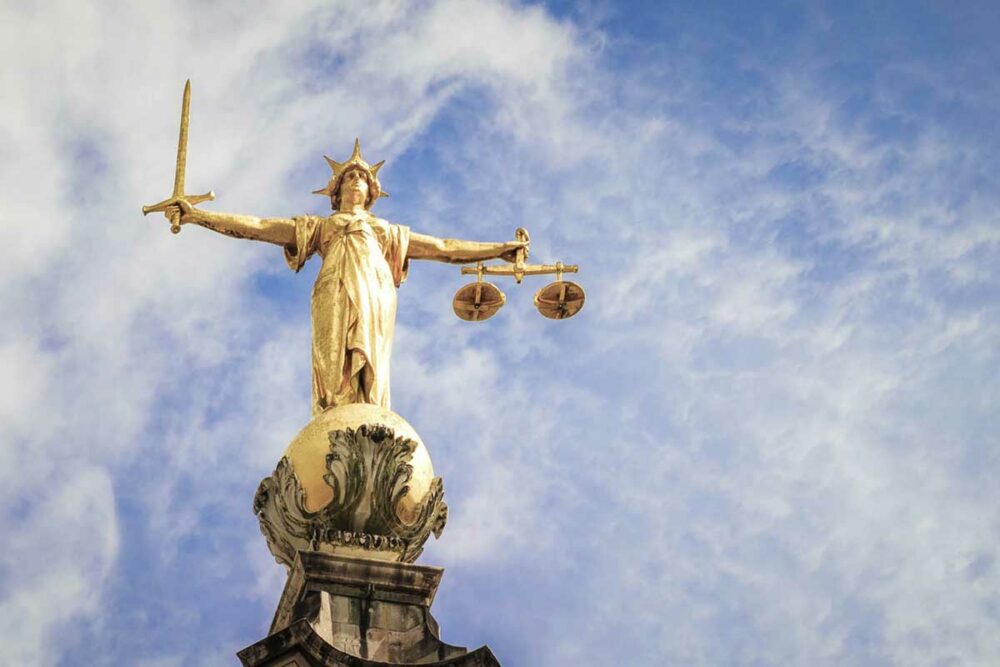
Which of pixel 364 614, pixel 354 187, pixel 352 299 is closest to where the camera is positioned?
pixel 364 614

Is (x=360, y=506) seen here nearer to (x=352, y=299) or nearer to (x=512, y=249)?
(x=352, y=299)

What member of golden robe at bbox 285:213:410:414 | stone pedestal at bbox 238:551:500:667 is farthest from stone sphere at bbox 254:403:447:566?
golden robe at bbox 285:213:410:414

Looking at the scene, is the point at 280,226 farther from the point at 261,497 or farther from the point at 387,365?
the point at 261,497

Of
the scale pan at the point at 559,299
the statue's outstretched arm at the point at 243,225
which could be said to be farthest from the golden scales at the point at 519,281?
the statue's outstretched arm at the point at 243,225

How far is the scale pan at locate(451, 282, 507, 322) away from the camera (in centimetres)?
1897

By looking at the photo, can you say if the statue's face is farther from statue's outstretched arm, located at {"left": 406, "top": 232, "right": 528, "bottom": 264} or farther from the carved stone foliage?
the carved stone foliage

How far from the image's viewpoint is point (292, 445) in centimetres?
1541

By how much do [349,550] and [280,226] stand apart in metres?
4.50

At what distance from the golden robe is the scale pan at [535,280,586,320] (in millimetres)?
1742

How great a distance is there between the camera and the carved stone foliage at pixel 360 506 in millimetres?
14857

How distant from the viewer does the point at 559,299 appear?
62.1 feet

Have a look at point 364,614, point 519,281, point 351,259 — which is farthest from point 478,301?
point 364,614

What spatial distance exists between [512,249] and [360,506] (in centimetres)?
482

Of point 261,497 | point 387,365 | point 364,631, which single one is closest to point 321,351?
point 387,365
